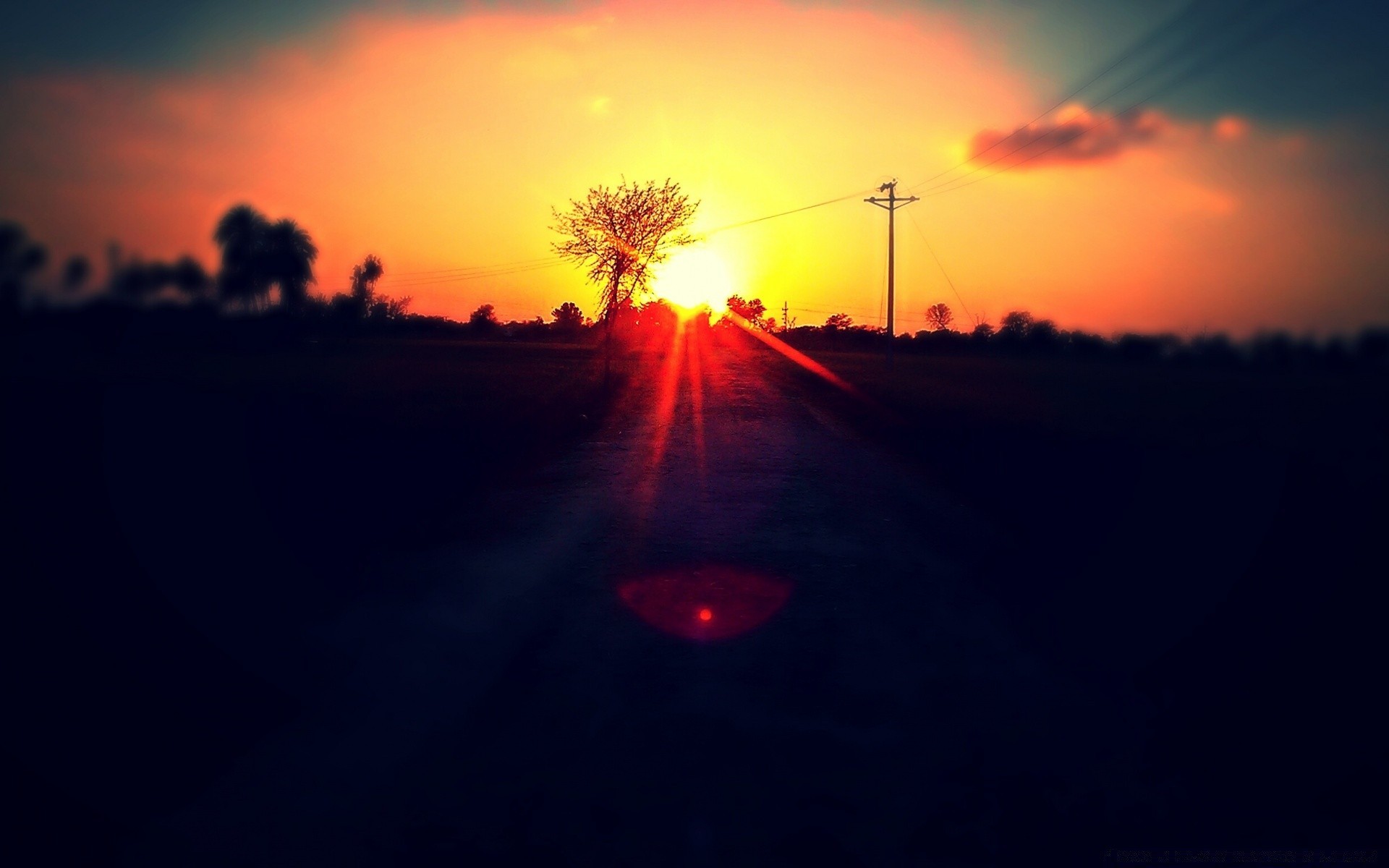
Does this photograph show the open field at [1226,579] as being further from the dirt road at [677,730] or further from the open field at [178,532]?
the open field at [178,532]

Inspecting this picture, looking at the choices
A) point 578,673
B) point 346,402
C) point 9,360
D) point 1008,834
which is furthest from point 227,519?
point 346,402

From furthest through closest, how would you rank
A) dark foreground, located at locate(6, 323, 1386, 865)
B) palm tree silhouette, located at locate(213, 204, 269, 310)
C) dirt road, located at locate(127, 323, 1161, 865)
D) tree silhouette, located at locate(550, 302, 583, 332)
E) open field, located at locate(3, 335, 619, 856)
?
tree silhouette, located at locate(550, 302, 583, 332) → palm tree silhouette, located at locate(213, 204, 269, 310) → open field, located at locate(3, 335, 619, 856) → dark foreground, located at locate(6, 323, 1386, 865) → dirt road, located at locate(127, 323, 1161, 865)

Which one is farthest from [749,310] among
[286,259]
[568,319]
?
[286,259]

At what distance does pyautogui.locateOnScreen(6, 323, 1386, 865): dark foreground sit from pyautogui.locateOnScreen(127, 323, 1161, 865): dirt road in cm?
3

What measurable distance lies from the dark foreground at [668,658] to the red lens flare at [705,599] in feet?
0.16

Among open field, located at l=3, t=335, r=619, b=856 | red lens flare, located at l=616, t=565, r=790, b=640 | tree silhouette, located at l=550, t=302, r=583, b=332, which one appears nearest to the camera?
open field, located at l=3, t=335, r=619, b=856

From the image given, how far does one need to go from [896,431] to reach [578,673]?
17014mm

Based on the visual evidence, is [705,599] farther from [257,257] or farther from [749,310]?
[749,310]

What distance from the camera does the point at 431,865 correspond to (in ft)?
12.8

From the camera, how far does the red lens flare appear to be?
282 inches

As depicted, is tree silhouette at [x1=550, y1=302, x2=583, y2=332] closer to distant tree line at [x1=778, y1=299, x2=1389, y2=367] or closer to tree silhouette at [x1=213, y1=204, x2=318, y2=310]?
distant tree line at [x1=778, y1=299, x2=1389, y2=367]

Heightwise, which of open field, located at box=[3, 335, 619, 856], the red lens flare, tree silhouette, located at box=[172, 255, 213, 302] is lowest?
the red lens flare

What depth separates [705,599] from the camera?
26.1 feet

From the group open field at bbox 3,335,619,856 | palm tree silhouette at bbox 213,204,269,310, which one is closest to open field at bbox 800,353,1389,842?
open field at bbox 3,335,619,856
